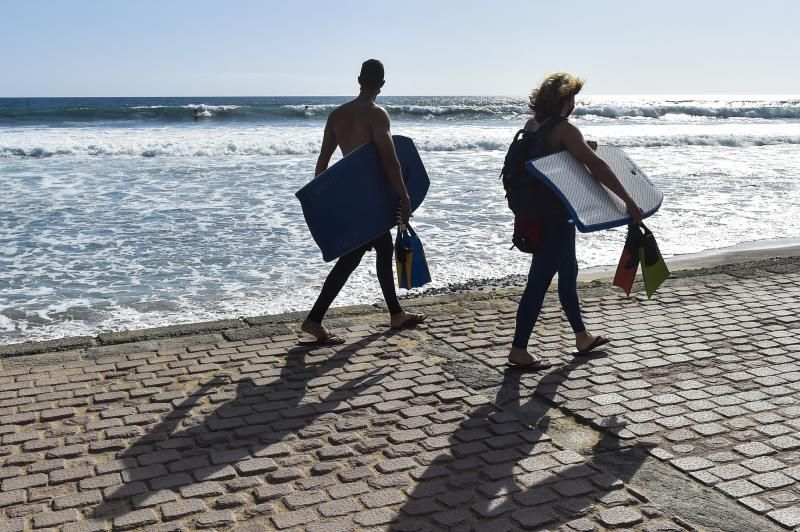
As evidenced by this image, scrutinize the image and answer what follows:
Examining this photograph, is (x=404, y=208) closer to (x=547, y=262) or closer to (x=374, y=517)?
(x=547, y=262)

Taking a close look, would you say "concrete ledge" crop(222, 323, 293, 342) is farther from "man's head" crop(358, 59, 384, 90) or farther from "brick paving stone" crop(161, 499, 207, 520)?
"brick paving stone" crop(161, 499, 207, 520)

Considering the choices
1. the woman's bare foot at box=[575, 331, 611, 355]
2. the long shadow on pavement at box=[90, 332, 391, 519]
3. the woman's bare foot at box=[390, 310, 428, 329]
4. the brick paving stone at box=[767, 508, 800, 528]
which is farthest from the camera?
the woman's bare foot at box=[390, 310, 428, 329]

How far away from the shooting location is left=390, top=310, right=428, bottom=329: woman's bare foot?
18.0ft

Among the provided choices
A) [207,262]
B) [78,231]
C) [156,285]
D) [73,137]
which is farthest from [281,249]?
[73,137]

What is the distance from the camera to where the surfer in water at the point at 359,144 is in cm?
505

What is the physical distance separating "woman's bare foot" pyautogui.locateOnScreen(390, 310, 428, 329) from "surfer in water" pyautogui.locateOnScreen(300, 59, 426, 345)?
1.39 ft

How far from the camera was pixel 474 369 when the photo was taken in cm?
467

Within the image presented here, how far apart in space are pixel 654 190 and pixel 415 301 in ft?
7.16

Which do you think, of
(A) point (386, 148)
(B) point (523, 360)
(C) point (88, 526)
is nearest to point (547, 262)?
(B) point (523, 360)

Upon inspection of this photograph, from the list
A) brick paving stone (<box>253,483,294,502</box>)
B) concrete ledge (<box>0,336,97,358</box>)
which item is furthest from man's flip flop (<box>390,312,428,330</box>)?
brick paving stone (<box>253,483,294,502</box>)

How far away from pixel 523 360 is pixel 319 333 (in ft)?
4.35

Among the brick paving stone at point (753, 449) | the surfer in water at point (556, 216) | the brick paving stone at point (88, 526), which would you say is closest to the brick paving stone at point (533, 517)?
the brick paving stone at point (753, 449)

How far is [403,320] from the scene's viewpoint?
216 inches

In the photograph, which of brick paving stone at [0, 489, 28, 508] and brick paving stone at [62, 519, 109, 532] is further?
brick paving stone at [0, 489, 28, 508]
